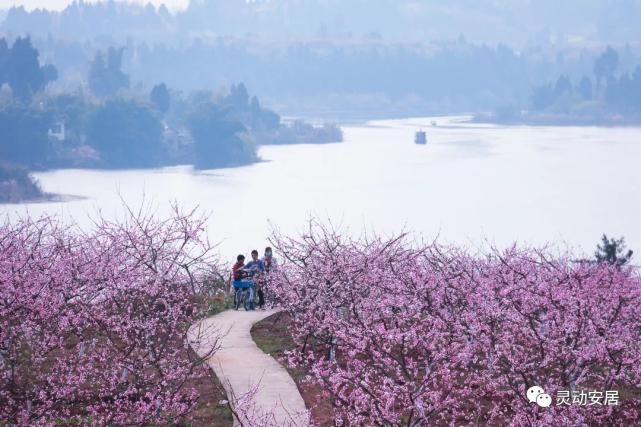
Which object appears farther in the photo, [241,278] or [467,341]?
[241,278]

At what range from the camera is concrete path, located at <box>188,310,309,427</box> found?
430 inches

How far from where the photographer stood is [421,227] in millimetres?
84000

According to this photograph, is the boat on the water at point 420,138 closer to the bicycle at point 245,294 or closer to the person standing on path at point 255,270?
the bicycle at point 245,294

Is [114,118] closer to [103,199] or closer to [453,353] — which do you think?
[103,199]

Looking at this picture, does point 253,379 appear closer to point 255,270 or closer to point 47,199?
point 255,270

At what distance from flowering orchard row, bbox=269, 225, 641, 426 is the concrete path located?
1.35 ft

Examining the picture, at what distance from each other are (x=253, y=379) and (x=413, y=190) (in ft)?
323

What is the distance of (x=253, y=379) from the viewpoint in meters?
13.0

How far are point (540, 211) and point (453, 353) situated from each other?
284 ft

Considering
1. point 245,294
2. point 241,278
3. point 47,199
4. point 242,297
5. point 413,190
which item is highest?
point 241,278

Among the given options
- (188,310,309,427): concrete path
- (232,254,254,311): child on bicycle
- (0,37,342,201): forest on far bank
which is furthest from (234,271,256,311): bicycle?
(0,37,342,201): forest on far bank

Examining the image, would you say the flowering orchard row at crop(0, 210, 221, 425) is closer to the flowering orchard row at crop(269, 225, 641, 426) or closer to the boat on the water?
the flowering orchard row at crop(269, 225, 641, 426)

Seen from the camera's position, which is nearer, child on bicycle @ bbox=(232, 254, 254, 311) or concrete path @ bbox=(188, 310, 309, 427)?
concrete path @ bbox=(188, 310, 309, 427)

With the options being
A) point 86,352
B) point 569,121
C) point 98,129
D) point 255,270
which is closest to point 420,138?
point 569,121
